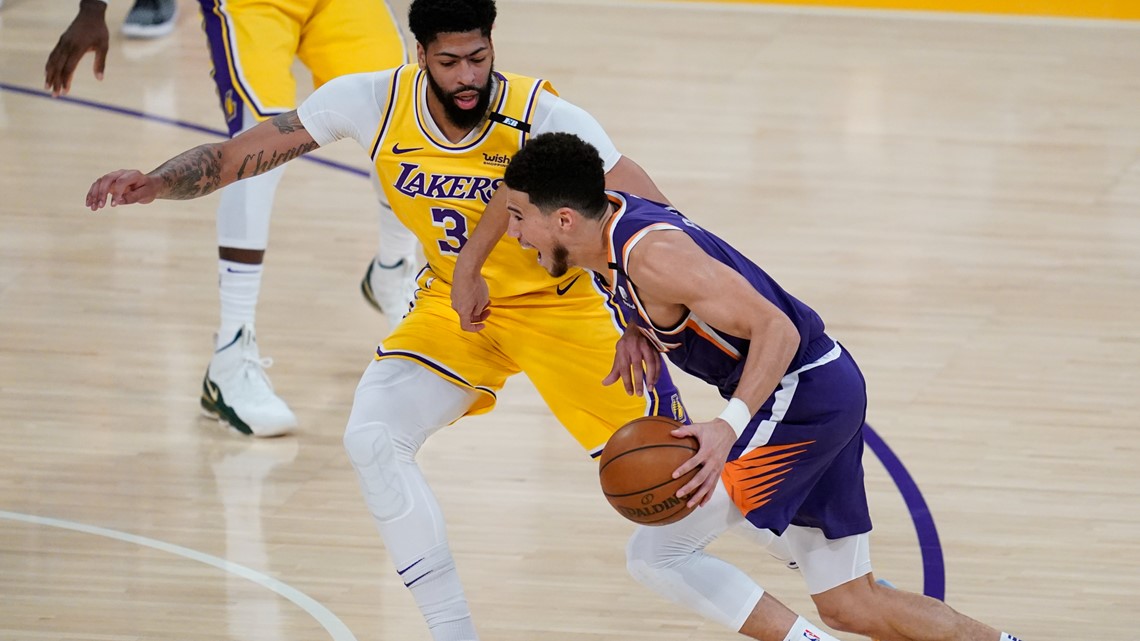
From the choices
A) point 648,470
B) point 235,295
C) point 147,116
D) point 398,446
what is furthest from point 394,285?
point 147,116

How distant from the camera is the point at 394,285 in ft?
21.2

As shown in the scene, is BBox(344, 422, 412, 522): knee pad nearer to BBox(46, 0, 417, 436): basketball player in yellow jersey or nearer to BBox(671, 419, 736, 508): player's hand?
BBox(671, 419, 736, 508): player's hand

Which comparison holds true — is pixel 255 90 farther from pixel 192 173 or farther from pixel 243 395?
pixel 192 173

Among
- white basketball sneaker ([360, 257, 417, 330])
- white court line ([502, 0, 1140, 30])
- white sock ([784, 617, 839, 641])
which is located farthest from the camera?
white court line ([502, 0, 1140, 30])

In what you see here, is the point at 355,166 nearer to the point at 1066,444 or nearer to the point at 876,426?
the point at 876,426

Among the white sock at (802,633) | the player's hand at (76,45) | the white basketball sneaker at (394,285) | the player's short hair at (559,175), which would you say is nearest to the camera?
the player's short hair at (559,175)

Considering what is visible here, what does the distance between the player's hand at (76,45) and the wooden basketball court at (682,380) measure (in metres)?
1.35

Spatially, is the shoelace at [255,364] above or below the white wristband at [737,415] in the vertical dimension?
below

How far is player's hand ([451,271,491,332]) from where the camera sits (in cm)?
411

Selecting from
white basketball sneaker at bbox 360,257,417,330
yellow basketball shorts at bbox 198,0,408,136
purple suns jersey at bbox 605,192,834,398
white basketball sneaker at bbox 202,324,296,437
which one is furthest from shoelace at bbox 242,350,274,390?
purple suns jersey at bbox 605,192,834,398

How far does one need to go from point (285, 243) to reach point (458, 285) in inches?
146

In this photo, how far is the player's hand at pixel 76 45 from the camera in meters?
5.26

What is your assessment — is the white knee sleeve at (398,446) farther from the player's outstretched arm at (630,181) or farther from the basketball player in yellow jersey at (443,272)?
the player's outstretched arm at (630,181)

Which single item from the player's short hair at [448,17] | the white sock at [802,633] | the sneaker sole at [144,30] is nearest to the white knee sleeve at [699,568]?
the white sock at [802,633]
